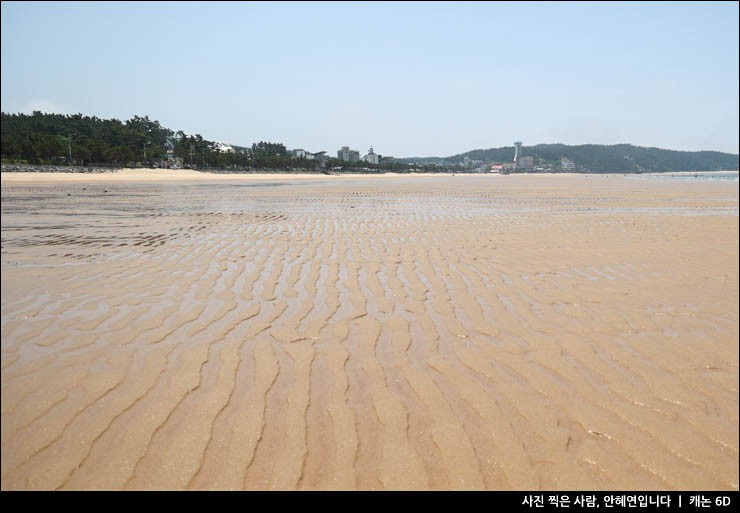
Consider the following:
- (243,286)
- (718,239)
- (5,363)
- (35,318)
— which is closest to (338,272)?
(243,286)

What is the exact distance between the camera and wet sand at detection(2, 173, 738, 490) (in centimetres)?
258

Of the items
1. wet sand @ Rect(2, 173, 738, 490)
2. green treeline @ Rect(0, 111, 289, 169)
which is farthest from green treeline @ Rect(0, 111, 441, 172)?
wet sand @ Rect(2, 173, 738, 490)

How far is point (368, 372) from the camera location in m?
3.87

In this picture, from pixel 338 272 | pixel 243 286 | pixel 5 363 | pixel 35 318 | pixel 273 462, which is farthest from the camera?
pixel 338 272

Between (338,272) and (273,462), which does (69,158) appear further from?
(273,462)

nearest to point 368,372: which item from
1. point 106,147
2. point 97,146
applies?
point 97,146

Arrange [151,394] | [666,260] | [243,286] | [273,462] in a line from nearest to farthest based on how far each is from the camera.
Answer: [273,462] < [151,394] < [243,286] < [666,260]

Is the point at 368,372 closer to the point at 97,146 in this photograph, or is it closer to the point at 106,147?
the point at 97,146

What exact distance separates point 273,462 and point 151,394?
54.3 inches

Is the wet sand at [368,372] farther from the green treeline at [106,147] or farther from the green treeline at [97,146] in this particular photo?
the green treeline at [97,146]

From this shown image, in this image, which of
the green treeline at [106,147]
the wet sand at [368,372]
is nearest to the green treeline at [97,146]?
the green treeline at [106,147]

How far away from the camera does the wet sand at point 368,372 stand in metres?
2.58

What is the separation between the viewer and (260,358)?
4148 millimetres

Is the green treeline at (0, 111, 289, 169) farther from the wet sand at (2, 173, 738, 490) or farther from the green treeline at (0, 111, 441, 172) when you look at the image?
the wet sand at (2, 173, 738, 490)
